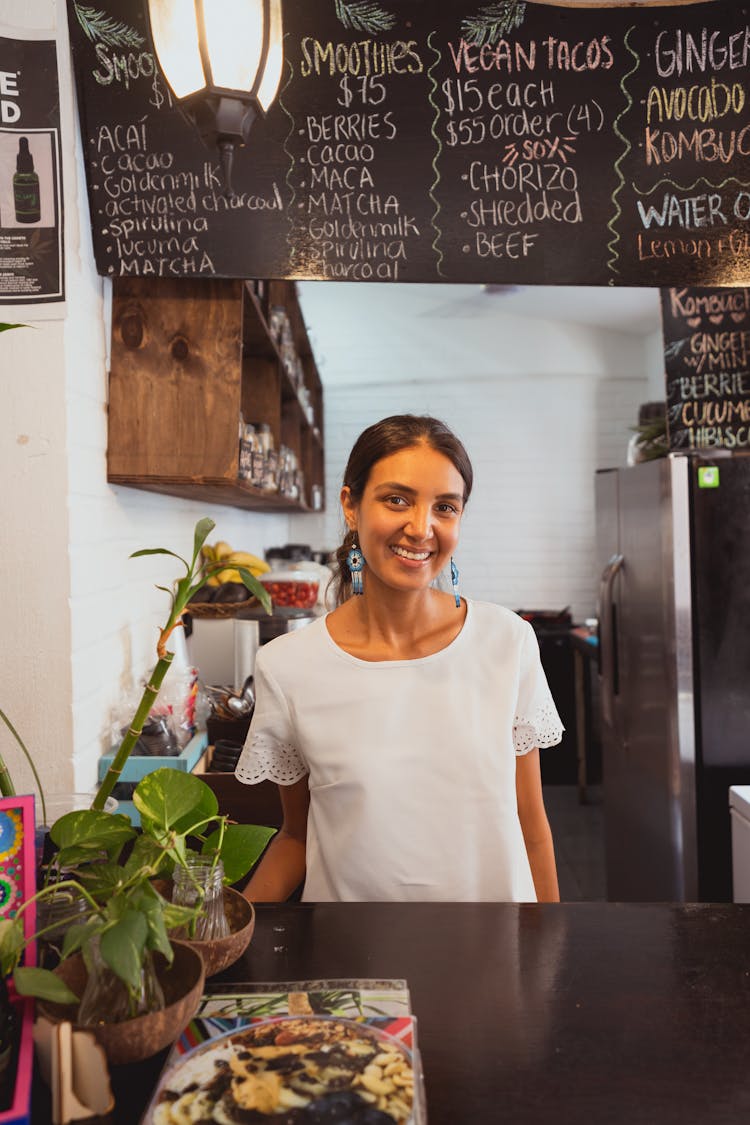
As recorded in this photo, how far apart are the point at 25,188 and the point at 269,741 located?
1.24 m

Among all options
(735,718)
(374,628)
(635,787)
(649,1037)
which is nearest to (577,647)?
(635,787)

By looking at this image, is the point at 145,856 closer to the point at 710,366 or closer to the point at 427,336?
the point at 710,366

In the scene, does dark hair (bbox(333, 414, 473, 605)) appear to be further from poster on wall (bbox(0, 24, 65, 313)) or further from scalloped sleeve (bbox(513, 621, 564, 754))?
poster on wall (bbox(0, 24, 65, 313))

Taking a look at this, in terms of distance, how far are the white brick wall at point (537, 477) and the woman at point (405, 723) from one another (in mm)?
5179

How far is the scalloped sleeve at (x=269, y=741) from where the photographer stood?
1512 millimetres

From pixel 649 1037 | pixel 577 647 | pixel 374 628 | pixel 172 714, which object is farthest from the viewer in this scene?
pixel 577 647

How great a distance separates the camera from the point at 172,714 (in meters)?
2.34

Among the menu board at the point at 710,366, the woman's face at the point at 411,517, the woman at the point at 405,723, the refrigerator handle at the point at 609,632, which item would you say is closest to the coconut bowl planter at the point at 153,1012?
the woman at the point at 405,723

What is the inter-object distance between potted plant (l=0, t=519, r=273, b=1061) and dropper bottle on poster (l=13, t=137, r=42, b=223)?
122 centimetres

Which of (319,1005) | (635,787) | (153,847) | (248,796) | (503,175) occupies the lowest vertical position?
(635,787)

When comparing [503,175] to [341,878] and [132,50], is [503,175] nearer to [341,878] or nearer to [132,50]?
[132,50]

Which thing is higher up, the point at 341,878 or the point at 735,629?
the point at 735,629

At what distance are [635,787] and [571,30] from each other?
8.17 ft

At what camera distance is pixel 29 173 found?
1.80m
